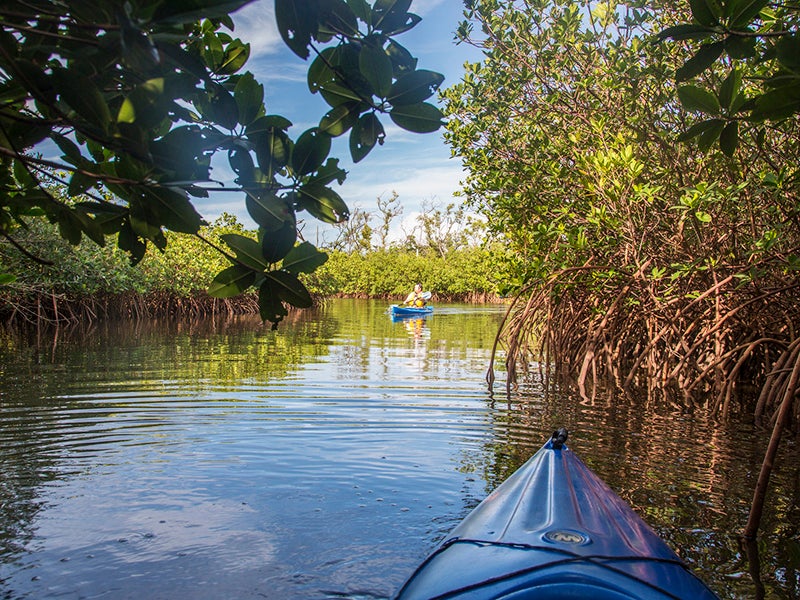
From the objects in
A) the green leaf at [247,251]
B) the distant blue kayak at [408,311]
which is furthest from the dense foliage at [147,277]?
the distant blue kayak at [408,311]

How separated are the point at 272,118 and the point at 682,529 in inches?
119

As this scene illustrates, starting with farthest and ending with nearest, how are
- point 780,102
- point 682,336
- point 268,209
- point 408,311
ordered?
point 408,311, point 682,336, point 780,102, point 268,209

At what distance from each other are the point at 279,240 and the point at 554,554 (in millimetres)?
1131

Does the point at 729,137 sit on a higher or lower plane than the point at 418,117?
higher

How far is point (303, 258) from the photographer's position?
1509 mm

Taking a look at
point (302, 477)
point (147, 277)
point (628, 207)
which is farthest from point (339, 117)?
point (147, 277)

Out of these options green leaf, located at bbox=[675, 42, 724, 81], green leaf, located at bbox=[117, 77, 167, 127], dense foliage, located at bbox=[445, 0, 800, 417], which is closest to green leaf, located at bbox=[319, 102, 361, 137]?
green leaf, located at bbox=[117, 77, 167, 127]

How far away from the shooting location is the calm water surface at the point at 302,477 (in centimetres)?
299

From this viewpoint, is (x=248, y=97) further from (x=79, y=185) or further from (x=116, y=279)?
(x=116, y=279)

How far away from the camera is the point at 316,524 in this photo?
11.7ft

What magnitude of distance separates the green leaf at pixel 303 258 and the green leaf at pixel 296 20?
423 mm

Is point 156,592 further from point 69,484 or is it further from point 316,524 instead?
point 69,484

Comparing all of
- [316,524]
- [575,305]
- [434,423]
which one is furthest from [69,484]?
[575,305]

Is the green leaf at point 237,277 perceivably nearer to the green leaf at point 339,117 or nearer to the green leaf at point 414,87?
the green leaf at point 339,117
